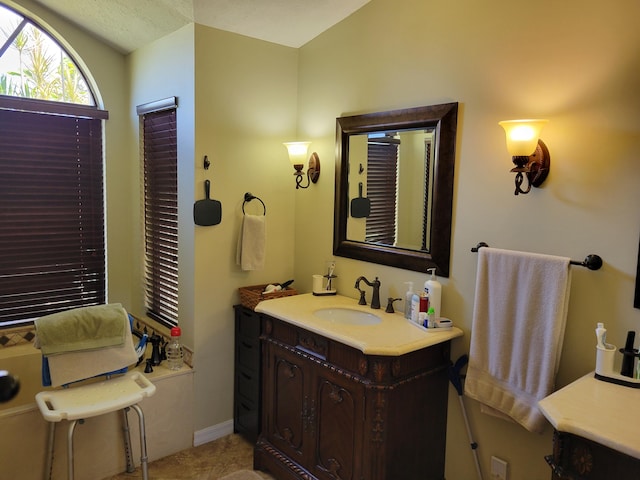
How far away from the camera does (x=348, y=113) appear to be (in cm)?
276

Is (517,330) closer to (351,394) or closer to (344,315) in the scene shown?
(351,394)

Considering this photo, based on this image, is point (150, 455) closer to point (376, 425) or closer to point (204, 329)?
point (204, 329)

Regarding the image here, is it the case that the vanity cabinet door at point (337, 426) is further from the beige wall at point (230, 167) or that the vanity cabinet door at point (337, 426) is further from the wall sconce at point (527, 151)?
the wall sconce at point (527, 151)

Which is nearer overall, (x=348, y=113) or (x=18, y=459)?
(x=18, y=459)

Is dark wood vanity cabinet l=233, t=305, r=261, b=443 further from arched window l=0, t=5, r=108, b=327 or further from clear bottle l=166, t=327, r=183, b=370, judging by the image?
arched window l=0, t=5, r=108, b=327

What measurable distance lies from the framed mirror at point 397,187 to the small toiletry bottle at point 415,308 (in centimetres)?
17

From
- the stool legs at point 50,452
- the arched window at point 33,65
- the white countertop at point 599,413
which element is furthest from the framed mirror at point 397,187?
the arched window at point 33,65

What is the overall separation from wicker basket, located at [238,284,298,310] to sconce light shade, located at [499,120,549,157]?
1.62 metres

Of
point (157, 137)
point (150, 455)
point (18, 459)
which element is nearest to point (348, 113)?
point (157, 137)

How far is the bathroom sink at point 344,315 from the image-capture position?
2537 millimetres

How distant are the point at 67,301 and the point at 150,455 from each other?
1281 mm

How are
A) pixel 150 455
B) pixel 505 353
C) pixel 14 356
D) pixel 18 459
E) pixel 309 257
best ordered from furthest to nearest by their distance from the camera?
pixel 309 257
pixel 14 356
pixel 150 455
pixel 18 459
pixel 505 353

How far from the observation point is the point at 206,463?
2725 millimetres

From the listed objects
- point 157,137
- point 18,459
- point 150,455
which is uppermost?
point 157,137
